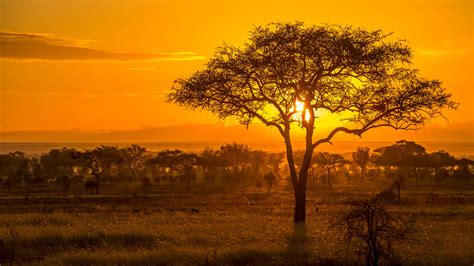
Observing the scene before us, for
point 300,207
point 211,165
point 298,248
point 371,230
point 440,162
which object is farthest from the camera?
point 440,162

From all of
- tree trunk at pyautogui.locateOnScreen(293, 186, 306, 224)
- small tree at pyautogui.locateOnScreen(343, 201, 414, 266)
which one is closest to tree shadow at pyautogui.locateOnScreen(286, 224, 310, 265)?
small tree at pyautogui.locateOnScreen(343, 201, 414, 266)

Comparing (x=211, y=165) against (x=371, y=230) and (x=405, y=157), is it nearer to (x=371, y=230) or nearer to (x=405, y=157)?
(x=405, y=157)

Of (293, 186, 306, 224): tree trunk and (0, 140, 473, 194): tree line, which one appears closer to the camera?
(293, 186, 306, 224): tree trunk

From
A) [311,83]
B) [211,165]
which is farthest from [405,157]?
[311,83]

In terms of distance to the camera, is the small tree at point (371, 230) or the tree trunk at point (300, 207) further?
the tree trunk at point (300, 207)

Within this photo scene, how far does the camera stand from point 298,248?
19.8 m

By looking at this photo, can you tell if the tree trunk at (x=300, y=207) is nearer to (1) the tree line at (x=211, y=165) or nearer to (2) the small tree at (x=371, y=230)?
(2) the small tree at (x=371, y=230)

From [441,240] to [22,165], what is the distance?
354 ft

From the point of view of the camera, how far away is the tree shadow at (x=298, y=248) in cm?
1813

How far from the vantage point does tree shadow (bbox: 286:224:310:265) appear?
59.5 ft

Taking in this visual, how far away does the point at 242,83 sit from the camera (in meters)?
30.7

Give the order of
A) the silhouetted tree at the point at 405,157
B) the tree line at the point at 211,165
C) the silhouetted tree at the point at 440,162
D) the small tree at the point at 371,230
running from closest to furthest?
the small tree at the point at 371,230, the tree line at the point at 211,165, the silhouetted tree at the point at 440,162, the silhouetted tree at the point at 405,157

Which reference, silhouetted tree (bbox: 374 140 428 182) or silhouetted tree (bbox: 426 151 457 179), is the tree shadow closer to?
silhouetted tree (bbox: 426 151 457 179)

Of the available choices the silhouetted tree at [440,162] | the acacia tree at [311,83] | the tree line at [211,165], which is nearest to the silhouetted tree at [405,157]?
the tree line at [211,165]
